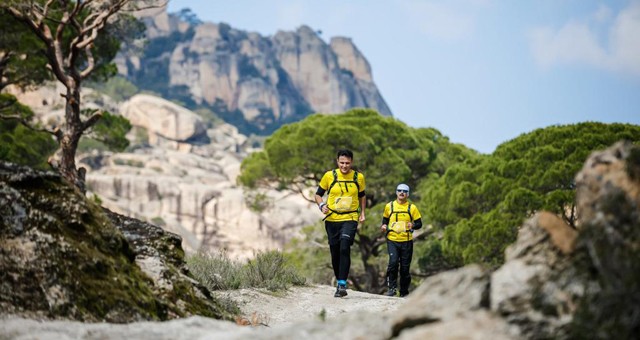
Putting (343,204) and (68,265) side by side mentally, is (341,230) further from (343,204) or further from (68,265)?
(68,265)

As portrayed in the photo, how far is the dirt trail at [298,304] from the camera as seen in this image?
6711 millimetres

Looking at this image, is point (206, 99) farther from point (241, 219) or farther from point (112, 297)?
point (112, 297)

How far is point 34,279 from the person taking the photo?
3592mm

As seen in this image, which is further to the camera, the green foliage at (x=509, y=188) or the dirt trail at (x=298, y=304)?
the green foliage at (x=509, y=188)

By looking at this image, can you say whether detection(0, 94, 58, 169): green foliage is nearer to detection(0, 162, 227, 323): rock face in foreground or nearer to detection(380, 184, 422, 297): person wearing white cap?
detection(380, 184, 422, 297): person wearing white cap

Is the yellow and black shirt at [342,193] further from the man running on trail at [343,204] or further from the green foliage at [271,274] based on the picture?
the green foliage at [271,274]

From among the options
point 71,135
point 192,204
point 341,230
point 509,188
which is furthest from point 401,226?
point 192,204

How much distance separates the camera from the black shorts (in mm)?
7684

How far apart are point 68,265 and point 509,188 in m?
16.8

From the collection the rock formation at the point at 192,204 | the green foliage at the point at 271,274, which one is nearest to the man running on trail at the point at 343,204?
the green foliage at the point at 271,274

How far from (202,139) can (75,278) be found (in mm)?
90647

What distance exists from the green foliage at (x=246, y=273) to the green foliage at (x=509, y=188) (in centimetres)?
944

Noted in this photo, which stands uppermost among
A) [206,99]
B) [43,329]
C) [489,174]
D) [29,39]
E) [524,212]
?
[206,99]

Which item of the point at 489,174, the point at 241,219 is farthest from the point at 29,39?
the point at 241,219
